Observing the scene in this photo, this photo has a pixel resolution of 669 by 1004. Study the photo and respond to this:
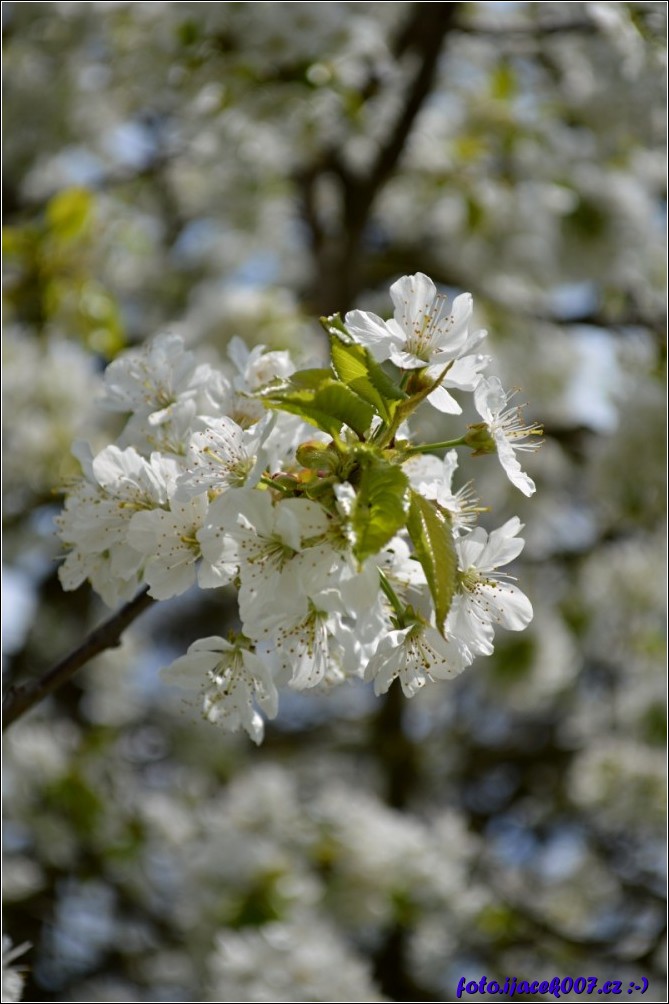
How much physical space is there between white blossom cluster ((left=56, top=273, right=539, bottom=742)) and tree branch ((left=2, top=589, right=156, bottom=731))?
3cm

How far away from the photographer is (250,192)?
457 cm

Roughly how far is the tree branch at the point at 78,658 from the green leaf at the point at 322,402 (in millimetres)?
356

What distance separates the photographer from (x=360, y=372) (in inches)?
46.0

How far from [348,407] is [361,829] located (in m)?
2.48

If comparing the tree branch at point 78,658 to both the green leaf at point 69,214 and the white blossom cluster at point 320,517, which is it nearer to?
the white blossom cluster at point 320,517

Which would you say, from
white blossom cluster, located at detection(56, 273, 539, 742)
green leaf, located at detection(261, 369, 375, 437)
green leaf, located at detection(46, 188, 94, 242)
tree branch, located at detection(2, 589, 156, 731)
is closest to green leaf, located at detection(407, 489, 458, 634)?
white blossom cluster, located at detection(56, 273, 539, 742)

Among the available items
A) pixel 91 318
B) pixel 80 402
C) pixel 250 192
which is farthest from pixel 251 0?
pixel 250 192

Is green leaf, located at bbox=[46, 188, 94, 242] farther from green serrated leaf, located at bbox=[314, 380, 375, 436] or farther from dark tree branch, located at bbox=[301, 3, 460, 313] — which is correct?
green serrated leaf, located at bbox=[314, 380, 375, 436]

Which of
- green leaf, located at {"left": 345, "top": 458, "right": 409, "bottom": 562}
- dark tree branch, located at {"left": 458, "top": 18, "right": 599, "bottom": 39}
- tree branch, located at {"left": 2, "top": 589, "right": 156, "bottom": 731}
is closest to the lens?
green leaf, located at {"left": 345, "top": 458, "right": 409, "bottom": 562}

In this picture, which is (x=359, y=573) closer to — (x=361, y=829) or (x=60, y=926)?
(x=361, y=829)

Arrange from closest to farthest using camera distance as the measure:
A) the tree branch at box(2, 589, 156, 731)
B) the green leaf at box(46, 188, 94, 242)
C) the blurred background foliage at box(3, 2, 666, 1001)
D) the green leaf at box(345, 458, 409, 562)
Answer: the green leaf at box(345, 458, 409, 562) < the tree branch at box(2, 589, 156, 731) < the green leaf at box(46, 188, 94, 242) < the blurred background foliage at box(3, 2, 666, 1001)

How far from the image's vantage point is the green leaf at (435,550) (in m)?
1.11

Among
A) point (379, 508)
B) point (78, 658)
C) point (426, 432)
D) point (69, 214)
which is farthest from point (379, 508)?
point (426, 432)

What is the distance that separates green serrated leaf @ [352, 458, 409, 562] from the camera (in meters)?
1.09
